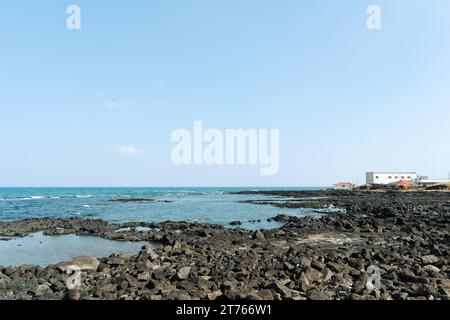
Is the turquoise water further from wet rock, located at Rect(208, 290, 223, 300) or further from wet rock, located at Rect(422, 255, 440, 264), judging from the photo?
wet rock, located at Rect(208, 290, 223, 300)

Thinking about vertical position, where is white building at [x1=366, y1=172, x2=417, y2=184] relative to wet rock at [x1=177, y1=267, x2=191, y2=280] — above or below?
above

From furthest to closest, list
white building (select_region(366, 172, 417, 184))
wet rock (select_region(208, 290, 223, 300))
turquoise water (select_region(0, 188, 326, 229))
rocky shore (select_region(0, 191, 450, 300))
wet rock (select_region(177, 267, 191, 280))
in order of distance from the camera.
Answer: white building (select_region(366, 172, 417, 184))
turquoise water (select_region(0, 188, 326, 229))
wet rock (select_region(177, 267, 191, 280))
rocky shore (select_region(0, 191, 450, 300))
wet rock (select_region(208, 290, 223, 300))

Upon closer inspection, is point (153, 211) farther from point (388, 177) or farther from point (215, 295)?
point (388, 177)

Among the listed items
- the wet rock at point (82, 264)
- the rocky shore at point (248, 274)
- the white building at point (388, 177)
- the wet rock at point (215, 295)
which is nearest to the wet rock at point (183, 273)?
the rocky shore at point (248, 274)

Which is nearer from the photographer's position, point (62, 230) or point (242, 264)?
point (242, 264)

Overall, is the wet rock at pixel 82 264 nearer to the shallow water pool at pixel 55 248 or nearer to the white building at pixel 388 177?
the shallow water pool at pixel 55 248

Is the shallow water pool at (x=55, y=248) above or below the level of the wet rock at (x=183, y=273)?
below

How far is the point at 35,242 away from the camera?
2105 centimetres

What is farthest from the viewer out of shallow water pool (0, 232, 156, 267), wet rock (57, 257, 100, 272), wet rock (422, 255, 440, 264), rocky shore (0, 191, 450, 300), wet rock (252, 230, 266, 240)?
wet rock (252, 230, 266, 240)

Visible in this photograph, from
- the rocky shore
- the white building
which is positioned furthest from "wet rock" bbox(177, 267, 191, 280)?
the white building

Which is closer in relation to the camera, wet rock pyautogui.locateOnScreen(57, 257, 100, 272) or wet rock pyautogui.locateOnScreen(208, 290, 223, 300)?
wet rock pyautogui.locateOnScreen(208, 290, 223, 300)
